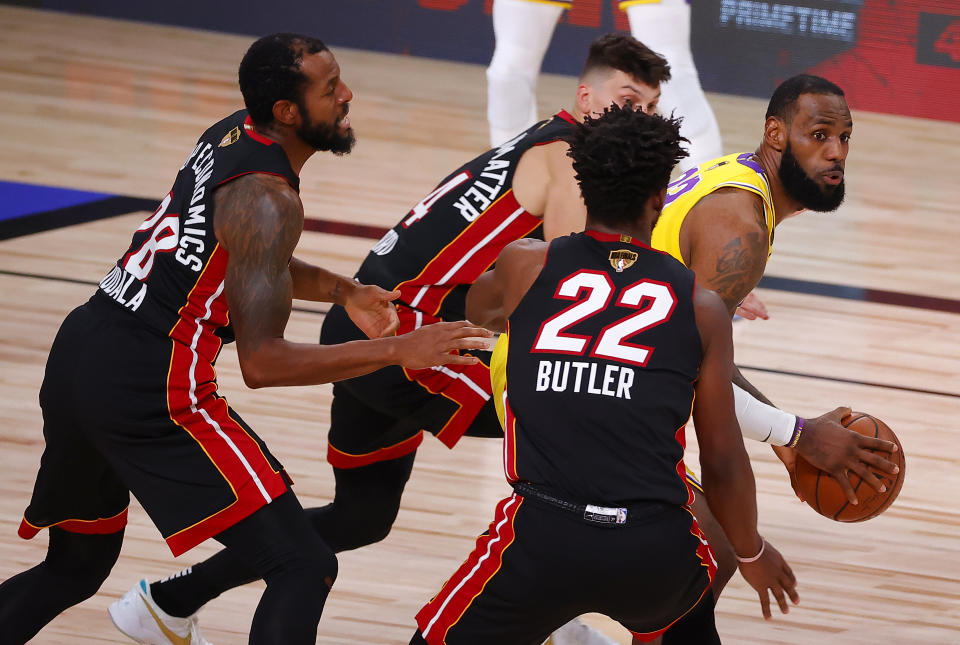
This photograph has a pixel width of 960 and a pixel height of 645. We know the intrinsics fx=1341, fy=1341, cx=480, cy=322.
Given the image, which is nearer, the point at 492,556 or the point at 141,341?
the point at 492,556

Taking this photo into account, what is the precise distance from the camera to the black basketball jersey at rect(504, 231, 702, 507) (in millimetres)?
2359

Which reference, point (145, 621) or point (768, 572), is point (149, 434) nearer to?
point (145, 621)

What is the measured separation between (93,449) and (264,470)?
15.3 inches

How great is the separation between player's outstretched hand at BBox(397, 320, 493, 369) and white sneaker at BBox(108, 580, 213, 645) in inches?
40.1

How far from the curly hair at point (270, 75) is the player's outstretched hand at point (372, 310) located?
0.49m

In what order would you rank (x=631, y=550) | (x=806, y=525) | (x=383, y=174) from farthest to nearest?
1. (x=383, y=174)
2. (x=806, y=525)
3. (x=631, y=550)

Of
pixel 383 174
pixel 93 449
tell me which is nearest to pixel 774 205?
pixel 93 449

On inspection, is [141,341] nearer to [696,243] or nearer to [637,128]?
[637,128]

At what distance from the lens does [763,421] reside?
3.02 meters

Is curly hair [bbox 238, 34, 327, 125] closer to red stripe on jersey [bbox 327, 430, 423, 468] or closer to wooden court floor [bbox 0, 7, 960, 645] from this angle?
red stripe on jersey [bbox 327, 430, 423, 468]

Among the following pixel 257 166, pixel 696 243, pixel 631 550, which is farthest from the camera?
pixel 696 243

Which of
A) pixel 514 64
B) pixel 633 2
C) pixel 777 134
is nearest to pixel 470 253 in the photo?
pixel 777 134

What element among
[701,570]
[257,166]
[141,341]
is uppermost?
[257,166]

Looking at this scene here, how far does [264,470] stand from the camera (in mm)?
2746
